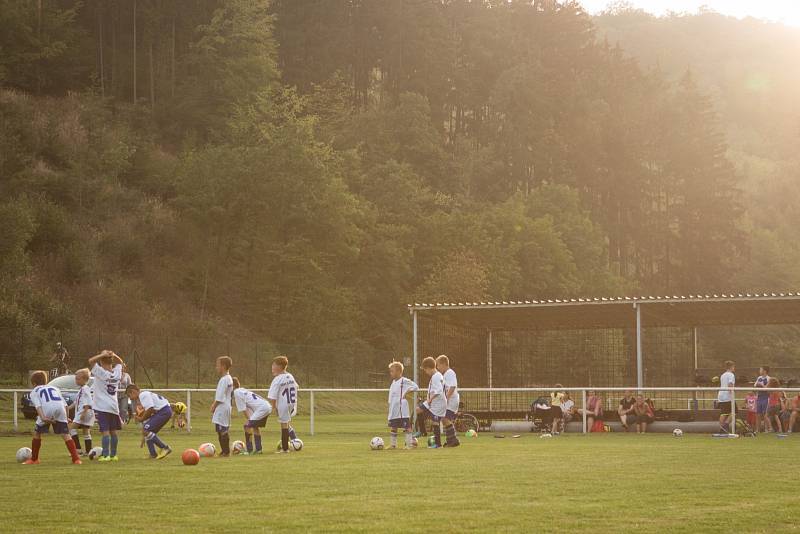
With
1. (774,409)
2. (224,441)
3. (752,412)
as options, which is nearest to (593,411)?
(752,412)

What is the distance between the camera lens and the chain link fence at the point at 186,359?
151 ft

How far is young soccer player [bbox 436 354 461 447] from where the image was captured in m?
23.1

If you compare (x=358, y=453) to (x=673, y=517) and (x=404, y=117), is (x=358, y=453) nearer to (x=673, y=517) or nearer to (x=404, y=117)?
(x=673, y=517)

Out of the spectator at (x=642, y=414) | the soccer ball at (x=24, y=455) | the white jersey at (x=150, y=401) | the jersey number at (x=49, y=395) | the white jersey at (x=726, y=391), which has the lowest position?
the spectator at (x=642, y=414)

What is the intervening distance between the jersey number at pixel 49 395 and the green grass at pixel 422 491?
3.46 feet

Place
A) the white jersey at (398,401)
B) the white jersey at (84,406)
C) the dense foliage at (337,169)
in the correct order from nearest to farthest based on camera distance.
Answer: the white jersey at (84,406) → the white jersey at (398,401) → the dense foliage at (337,169)

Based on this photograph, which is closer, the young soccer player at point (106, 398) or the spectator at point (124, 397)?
the young soccer player at point (106, 398)

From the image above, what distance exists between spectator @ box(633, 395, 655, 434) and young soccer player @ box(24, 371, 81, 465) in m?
16.1

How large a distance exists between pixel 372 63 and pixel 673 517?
89909 millimetres

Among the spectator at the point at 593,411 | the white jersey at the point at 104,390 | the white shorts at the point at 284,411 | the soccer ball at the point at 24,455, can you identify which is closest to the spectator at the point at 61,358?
the spectator at the point at 593,411

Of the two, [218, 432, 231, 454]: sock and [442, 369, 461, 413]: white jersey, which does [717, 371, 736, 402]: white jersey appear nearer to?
[442, 369, 461, 413]: white jersey

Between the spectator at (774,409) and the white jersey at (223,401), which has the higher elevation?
the white jersey at (223,401)

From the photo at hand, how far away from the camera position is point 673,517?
1099cm

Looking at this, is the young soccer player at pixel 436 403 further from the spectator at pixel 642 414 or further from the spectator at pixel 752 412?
the spectator at pixel 752 412
